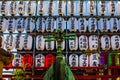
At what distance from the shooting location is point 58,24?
22625mm

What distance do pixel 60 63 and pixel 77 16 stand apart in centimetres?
1330

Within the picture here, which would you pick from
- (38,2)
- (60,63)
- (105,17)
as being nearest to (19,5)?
(38,2)

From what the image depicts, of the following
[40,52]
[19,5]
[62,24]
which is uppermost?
[19,5]

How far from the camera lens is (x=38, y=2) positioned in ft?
76.7

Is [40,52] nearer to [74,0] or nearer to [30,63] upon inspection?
[30,63]

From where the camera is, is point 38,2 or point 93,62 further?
point 38,2

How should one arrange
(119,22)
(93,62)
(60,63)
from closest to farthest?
1. (60,63)
2. (93,62)
3. (119,22)

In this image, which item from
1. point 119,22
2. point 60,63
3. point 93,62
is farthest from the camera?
point 119,22

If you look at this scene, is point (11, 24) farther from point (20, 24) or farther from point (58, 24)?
point (58, 24)

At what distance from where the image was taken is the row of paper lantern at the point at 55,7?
22875 mm

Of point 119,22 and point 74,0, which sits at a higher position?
point 74,0

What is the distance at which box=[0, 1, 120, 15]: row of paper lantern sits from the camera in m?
22.9

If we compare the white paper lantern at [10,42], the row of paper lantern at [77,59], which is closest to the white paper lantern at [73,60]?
the row of paper lantern at [77,59]

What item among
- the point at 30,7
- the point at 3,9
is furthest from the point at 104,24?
the point at 3,9
